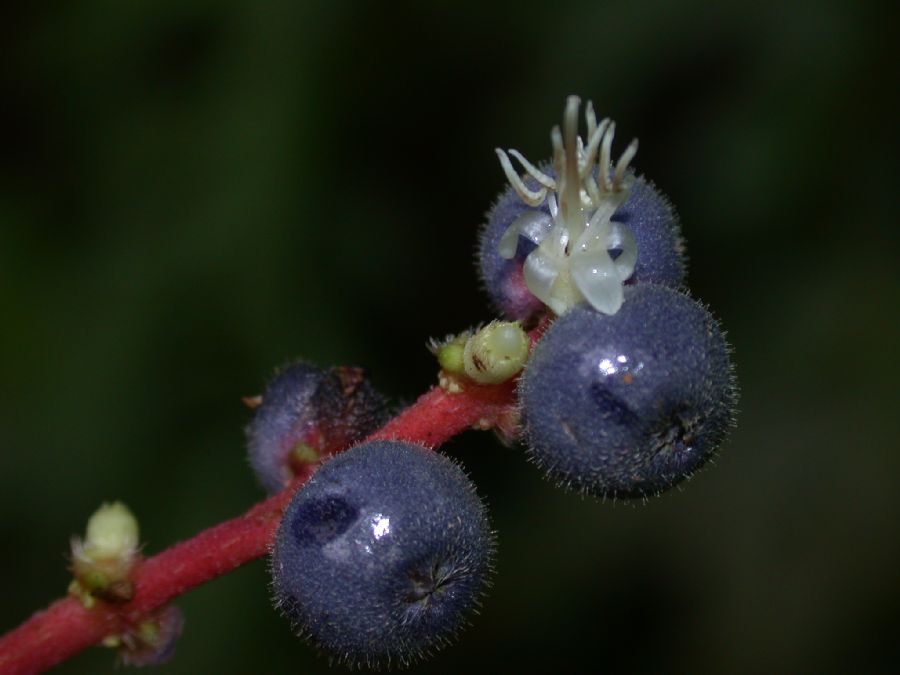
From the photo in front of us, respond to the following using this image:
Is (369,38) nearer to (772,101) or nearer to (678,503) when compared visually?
(772,101)

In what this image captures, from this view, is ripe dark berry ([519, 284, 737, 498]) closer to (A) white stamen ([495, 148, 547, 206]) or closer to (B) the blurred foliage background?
(A) white stamen ([495, 148, 547, 206])

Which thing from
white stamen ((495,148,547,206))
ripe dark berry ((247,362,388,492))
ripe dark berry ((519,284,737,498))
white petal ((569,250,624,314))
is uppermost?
white stamen ((495,148,547,206))

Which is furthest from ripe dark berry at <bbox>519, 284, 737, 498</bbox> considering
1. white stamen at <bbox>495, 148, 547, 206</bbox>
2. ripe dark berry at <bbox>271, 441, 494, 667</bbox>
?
white stamen at <bbox>495, 148, 547, 206</bbox>

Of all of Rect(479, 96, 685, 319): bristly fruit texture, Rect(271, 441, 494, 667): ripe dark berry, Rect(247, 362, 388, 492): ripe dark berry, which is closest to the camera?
Rect(271, 441, 494, 667): ripe dark berry

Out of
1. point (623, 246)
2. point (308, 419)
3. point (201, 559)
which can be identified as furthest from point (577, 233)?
point (201, 559)

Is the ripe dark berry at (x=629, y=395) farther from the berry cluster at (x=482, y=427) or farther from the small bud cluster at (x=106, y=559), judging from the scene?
the small bud cluster at (x=106, y=559)

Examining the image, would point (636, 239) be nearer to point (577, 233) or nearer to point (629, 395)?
point (577, 233)

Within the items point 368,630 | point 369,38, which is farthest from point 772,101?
point 368,630
